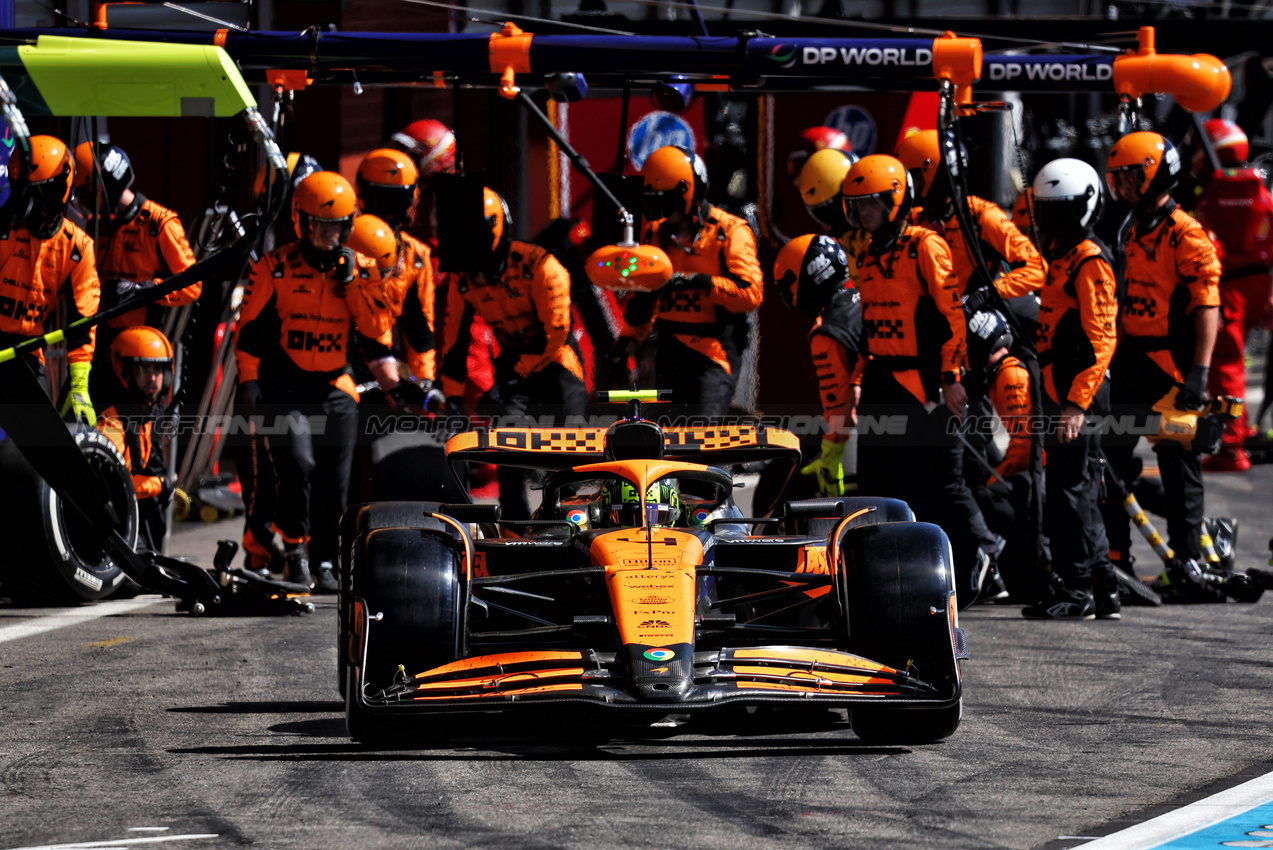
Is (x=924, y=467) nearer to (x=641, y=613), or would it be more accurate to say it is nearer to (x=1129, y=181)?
(x=1129, y=181)

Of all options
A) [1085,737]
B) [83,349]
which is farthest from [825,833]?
[83,349]

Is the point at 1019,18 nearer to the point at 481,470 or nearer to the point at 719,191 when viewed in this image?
the point at 719,191

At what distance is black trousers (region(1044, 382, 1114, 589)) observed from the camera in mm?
9672

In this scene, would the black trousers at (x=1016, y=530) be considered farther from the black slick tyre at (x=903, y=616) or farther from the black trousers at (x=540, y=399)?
the black slick tyre at (x=903, y=616)

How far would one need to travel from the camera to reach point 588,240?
15.5 meters

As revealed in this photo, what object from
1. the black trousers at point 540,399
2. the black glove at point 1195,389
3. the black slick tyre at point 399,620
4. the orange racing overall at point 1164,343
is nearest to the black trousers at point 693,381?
the black trousers at point 540,399

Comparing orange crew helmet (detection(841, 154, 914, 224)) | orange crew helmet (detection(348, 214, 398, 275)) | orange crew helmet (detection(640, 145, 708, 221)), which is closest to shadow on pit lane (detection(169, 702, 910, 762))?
orange crew helmet (detection(841, 154, 914, 224))

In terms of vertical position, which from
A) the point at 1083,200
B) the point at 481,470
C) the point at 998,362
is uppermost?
the point at 1083,200

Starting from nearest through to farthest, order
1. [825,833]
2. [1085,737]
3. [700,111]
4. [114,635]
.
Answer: [825,833]
[1085,737]
[114,635]
[700,111]

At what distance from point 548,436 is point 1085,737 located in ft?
7.69

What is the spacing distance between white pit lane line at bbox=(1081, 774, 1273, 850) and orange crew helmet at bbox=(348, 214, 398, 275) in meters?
6.16

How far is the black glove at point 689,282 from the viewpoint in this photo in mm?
10883

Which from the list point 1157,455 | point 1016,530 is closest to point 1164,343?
point 1157,455

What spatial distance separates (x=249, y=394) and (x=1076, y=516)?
4.33 meters
